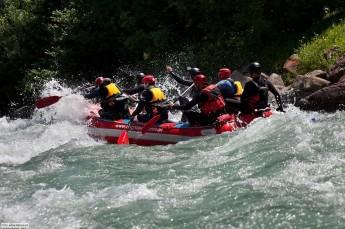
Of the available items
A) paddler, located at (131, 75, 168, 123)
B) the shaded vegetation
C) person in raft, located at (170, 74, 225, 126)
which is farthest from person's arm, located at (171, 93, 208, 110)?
the shaded vegetation

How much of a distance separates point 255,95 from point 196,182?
13.0ft

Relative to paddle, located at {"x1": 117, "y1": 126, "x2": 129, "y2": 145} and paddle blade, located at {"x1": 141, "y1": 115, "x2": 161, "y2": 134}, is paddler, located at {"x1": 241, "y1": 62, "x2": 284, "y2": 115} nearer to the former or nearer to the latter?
paddle blade, located at {"x1": 141, "y1": 115, "x2": 161, "y2": 134}

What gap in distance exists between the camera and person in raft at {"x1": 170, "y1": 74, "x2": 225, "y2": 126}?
10.8m

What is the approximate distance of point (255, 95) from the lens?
10867 mm

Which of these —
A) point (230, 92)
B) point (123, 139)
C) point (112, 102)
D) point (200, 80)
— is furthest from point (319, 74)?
point (123, 139)

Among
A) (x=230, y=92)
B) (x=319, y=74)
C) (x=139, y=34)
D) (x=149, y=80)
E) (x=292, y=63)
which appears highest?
(x=139, y=34)

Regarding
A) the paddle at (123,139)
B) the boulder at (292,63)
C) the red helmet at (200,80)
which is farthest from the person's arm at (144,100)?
the boulder at (292,63)

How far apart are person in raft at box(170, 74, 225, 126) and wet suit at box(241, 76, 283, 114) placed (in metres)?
0.48

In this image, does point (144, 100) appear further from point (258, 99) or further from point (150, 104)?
point (258, 99)

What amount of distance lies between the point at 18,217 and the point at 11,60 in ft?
53.1

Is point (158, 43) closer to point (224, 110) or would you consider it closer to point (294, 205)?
point (224, 110)

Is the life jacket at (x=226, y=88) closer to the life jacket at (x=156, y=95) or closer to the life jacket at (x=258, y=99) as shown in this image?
the life jacket at (x=258, y=99)

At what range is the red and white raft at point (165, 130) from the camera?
10727 mm

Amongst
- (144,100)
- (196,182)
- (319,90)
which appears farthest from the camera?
(319,90)
